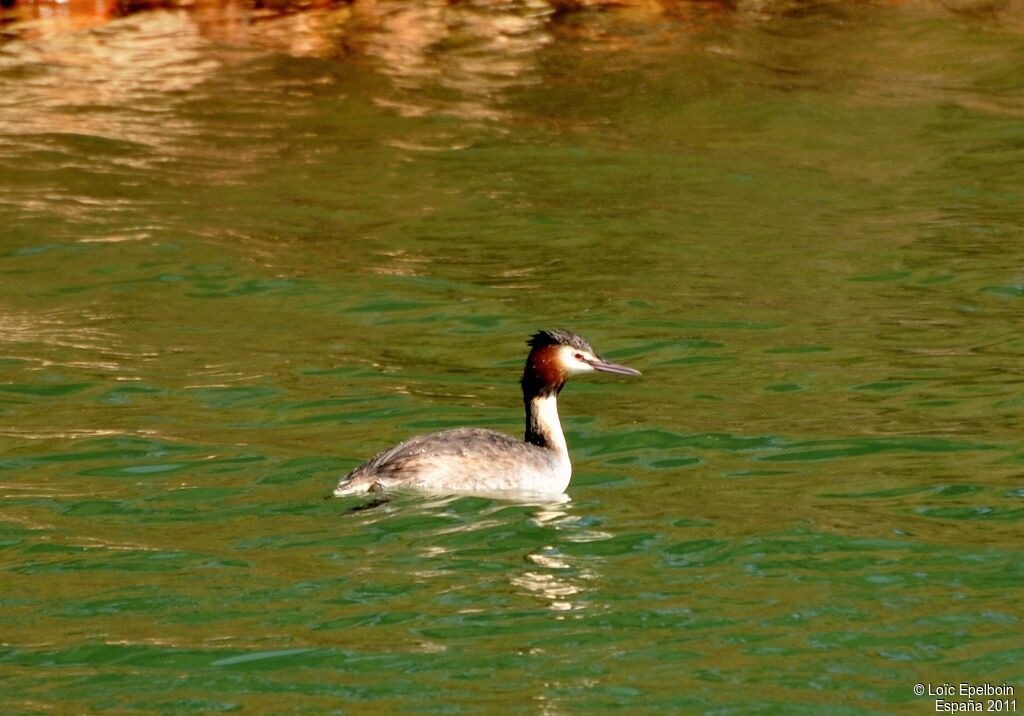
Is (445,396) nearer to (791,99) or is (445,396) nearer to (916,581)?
(916,581)

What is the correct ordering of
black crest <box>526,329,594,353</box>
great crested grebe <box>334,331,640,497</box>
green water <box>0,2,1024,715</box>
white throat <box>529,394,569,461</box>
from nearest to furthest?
green water <box>0,2,1024,715</box> < great crested grebe <box>334,331,640,497</box> < white throat <box>529,394,569,461</box> < black crest <box>526,329,594,353</box>

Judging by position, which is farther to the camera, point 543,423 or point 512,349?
point 512,349

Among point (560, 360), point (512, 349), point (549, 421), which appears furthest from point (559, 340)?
point (512, 349)

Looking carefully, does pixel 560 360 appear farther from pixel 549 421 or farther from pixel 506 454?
pixel 506 454

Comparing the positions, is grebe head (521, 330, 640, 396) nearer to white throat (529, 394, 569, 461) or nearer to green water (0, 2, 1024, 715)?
white throat (529, 394, 569, 461)

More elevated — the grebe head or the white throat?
the grebe head

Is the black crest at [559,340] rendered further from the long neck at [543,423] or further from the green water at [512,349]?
the green water at [512,349]

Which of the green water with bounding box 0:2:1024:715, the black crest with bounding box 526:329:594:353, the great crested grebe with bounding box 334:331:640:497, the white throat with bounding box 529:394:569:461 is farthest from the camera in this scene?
the black crest with bounding box 526:329:594:353

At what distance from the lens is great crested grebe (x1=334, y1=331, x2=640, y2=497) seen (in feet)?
37.4

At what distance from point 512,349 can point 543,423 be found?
2910 millimetres

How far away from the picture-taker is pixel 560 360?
12375 mm

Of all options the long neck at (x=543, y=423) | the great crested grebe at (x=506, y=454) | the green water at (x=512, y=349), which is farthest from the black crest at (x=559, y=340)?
the green water at (x=512, y=349)

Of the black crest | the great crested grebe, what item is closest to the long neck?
the great crested grebe

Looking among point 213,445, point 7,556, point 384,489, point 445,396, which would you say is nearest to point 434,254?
point 445,396
